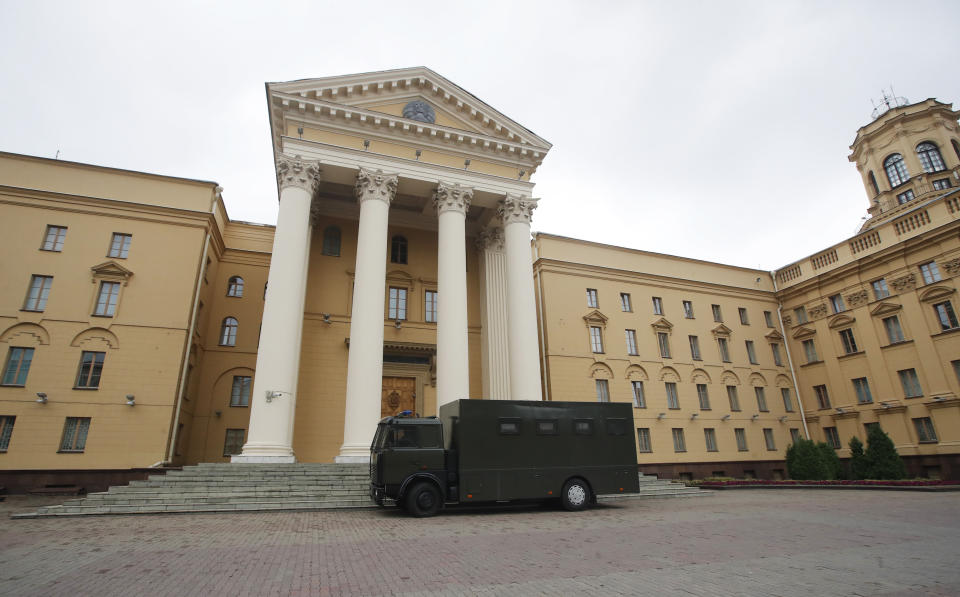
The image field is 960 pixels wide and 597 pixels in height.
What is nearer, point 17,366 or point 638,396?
point 17,366

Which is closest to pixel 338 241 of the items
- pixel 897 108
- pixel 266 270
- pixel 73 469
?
pixel 266 270

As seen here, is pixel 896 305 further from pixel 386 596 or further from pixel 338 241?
pixel 386 596

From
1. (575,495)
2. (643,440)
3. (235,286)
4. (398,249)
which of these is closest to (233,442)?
(235,286)

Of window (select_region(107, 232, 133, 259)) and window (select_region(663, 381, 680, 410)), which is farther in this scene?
window (select_region(663, 381, 680, 410))

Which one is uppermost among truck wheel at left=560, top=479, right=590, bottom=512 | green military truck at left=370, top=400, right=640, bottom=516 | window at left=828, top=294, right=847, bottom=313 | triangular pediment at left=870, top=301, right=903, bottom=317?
window at left=828, top=294, right=847, bottom=313

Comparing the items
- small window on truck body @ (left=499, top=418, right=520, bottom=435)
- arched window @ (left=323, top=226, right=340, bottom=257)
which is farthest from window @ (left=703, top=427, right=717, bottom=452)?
arched window @ (left=323, top=226, right=340, bottom=257)

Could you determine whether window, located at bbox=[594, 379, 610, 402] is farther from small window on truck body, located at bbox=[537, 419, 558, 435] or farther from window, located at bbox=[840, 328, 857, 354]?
window, located at bbox=[840, 328, 857, 354]

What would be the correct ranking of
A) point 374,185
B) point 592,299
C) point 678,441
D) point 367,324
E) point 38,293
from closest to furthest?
point 367,324 < point 38,293 < point 374,185 < point 678,441 < point 592,299

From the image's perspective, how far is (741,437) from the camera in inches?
1140

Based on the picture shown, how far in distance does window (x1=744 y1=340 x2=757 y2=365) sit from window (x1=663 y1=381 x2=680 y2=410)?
6650mm

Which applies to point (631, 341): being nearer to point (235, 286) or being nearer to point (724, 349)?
point (724, 349)

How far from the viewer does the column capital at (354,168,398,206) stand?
808 inches

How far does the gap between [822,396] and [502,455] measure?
2703cm

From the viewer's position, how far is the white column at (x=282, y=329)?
16484mm
